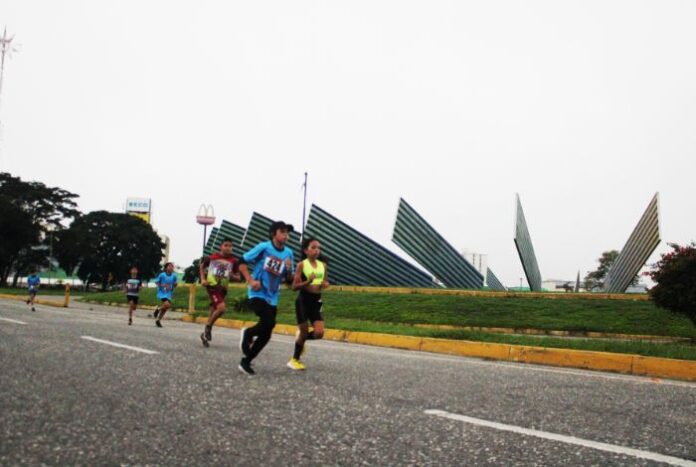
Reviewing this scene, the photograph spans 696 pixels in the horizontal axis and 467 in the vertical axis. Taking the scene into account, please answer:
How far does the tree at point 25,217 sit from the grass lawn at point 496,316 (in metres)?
42.2

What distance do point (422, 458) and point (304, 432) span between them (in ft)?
2.59

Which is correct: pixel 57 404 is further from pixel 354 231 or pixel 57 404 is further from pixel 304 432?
pixel 354 231

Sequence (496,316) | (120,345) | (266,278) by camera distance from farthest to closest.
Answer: (496,316) < (120,345) < (266,278)

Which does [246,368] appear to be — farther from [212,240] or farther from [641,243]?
[212,240]

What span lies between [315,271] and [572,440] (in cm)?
382

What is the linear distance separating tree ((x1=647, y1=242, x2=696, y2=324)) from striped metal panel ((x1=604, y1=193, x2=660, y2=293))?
58.4 ft

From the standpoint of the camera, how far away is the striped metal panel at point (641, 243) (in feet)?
102

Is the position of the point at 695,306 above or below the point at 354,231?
below

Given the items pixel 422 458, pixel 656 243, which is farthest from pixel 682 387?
pixel 656 243

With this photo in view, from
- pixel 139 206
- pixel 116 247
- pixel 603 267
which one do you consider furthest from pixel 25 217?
pixel 139 206

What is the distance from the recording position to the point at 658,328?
643 inches

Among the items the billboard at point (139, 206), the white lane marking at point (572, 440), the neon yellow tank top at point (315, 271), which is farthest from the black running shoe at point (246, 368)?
the billboard at point (139, 206)

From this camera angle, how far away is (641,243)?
110 ft

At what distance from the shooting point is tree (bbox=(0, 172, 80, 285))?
57844mm
